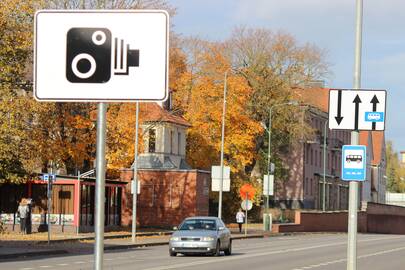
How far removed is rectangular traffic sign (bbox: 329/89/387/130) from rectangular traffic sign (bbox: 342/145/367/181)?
43cm

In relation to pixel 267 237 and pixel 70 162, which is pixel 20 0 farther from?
pixel 267 237

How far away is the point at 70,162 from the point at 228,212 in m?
28.4

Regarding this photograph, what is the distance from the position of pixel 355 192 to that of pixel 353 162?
3.23 ft

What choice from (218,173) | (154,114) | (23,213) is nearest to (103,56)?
(23,213)

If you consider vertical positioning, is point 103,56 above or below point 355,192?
above

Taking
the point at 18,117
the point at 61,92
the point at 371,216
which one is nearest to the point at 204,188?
the point at 18,117

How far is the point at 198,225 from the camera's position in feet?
116

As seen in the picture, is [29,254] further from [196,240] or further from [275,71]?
[275,71]

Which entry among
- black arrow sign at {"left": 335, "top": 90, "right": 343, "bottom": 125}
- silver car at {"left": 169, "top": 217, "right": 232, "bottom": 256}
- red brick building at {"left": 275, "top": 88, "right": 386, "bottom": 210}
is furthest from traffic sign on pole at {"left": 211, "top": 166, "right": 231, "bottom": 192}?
black arrow sign at {"left": 335, "top": 90, "right": 343, "bottom": 125}

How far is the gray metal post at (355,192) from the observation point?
15945mm

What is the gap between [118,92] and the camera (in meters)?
5.64

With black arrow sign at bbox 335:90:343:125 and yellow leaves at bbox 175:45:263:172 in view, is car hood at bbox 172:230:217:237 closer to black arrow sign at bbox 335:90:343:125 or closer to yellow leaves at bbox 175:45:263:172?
black arrow sign at bbox 335:90:343:125

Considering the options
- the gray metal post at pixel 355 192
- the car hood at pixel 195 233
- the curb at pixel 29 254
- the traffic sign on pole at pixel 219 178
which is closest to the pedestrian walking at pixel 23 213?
the curb at pixel 29 254

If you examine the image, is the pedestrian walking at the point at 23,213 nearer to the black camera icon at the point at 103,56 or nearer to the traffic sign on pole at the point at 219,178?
the traffic sign on pole at the point at 219,178
